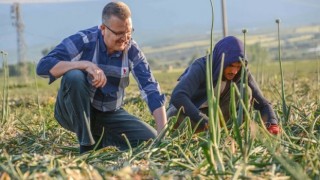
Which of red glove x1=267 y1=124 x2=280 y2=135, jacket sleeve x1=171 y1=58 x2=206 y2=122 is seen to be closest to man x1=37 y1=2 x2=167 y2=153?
jacket sleeve x1=171 y1=58 x2=206 y2=122

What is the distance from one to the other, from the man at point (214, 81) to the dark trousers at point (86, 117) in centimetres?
27

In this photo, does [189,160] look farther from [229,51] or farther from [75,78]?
[229,51]

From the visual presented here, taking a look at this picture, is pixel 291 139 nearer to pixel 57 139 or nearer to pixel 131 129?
pixel 131 129

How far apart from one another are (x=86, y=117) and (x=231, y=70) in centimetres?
93

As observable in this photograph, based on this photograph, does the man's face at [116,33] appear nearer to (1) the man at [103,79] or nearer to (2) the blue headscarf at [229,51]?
(1) the man at [103,79]

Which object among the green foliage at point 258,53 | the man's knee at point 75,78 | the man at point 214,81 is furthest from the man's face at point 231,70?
the green foliage at point 258,53

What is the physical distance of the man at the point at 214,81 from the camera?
11.4 ft

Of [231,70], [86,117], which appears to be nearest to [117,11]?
[86,117]

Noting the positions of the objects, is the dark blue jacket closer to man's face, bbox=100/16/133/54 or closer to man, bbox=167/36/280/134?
man, bbox=167/36/280/134

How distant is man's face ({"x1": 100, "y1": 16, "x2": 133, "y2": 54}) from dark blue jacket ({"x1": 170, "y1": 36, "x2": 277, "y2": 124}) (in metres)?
0.47

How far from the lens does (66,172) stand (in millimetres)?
2109

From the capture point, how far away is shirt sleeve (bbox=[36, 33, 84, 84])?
Result: 11.1 ft

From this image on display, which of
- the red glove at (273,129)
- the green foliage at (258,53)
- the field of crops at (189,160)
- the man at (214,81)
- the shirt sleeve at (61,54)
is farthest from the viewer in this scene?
the green foliage at (258,53)

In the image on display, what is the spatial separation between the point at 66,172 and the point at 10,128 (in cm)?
210
